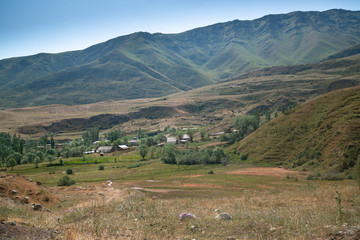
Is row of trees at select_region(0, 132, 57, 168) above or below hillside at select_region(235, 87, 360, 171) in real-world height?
below

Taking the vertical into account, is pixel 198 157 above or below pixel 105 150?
above

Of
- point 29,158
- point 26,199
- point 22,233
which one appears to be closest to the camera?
point 22,233

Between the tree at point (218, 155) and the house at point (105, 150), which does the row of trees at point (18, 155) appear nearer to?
the house at point (105, 150)

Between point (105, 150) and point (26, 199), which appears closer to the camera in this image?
point (26, 199)

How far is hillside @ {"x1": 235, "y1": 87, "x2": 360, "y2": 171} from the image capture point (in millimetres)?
45350

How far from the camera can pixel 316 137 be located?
53.8m

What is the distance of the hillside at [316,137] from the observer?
45350 millimetres

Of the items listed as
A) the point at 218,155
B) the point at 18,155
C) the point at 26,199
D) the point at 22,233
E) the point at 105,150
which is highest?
the point at 22,233

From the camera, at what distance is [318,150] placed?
4994 centimetres

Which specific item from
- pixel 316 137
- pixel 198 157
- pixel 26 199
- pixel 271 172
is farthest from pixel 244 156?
pixel 26 199

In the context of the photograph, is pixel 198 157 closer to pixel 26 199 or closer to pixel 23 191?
pixel 23 191

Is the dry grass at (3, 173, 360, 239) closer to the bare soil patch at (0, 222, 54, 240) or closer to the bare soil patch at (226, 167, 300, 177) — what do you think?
the bare soil patch at (0, 222, 54, 240)

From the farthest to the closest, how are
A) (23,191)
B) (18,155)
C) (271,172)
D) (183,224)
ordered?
(18,155) < (271,172) < (23,191) < (183,224)

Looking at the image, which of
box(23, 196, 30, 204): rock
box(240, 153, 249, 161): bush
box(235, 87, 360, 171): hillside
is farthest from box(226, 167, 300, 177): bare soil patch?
box(23, 196, 30, 204): rock
